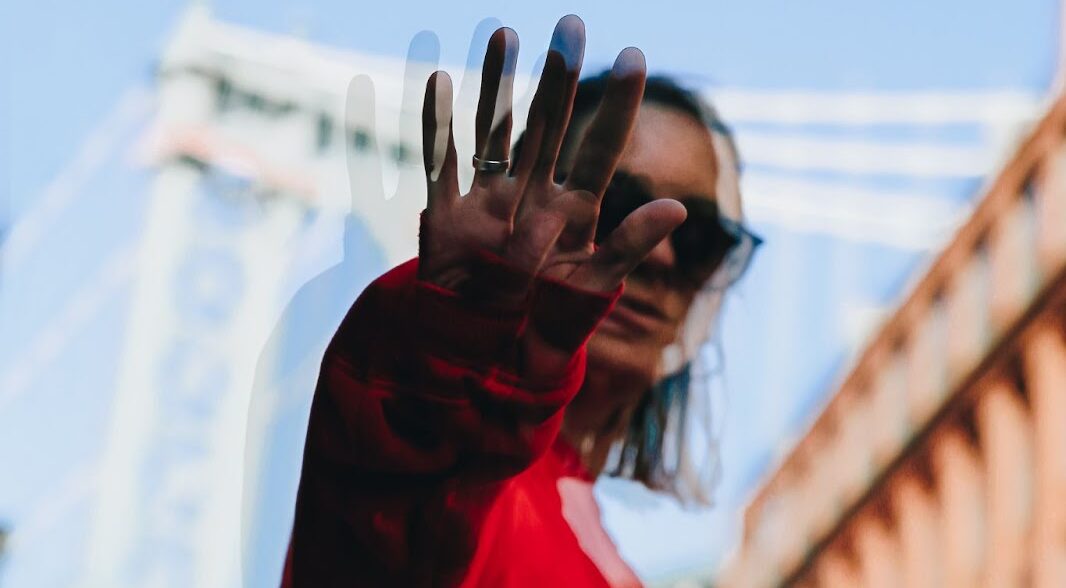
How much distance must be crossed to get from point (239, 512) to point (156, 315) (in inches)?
314

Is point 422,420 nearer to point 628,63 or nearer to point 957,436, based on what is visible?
point 628,63

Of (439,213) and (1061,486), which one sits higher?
(439,213)

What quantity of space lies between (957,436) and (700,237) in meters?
6.50

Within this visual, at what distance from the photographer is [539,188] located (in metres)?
0.44

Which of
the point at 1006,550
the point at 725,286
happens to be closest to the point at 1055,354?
the point at 1006,550

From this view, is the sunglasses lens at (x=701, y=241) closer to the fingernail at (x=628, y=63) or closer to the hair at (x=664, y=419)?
the hair at (x=664, y=419)

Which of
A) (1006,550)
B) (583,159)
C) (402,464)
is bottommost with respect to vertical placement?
→ (1006,550)

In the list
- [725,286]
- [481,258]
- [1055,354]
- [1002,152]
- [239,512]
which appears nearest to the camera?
[481,258]

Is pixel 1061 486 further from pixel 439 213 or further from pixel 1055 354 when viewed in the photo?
pixel 439 213

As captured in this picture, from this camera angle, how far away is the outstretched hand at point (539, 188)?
1.42 ft

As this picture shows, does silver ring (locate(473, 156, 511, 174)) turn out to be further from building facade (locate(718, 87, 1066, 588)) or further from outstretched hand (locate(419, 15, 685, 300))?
building facade (locate(718, 87, 1066, 588))


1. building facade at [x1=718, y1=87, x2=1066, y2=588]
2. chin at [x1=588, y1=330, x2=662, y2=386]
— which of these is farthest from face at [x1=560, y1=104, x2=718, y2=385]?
building facade at [x1=718, y1=87, x2=1066, y2=588]

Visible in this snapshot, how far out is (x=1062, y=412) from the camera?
6180 mm

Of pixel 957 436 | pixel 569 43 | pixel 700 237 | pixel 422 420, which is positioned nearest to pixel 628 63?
pixel 569 43
